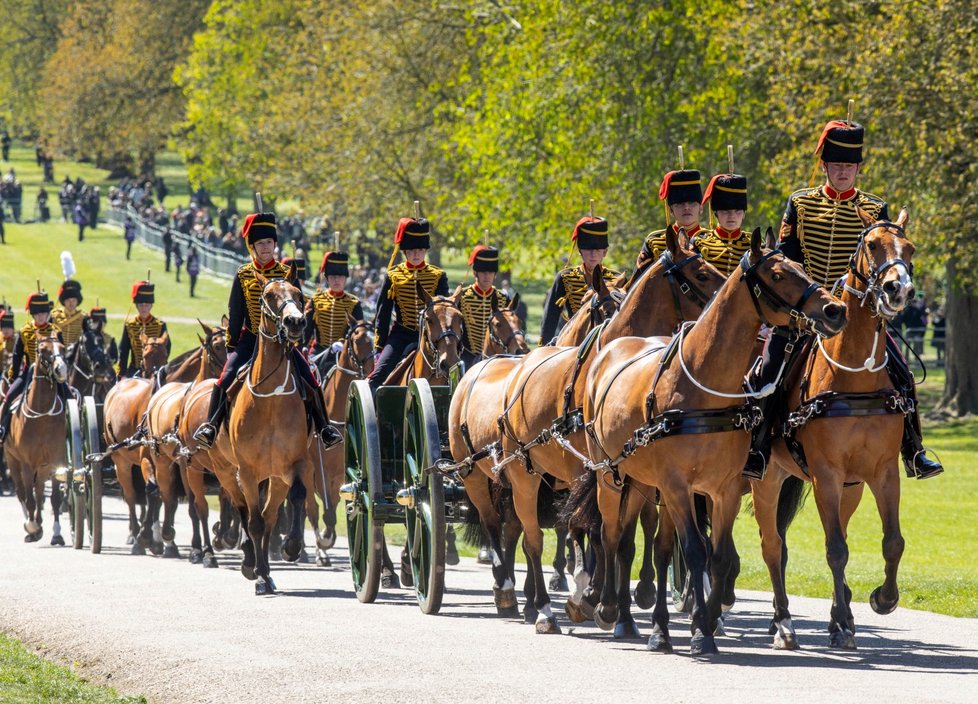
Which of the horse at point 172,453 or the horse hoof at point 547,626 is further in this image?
the horse at point 172,453

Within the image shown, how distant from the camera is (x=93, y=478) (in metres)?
17.9

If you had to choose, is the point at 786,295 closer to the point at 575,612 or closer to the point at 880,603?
the point at 880,603

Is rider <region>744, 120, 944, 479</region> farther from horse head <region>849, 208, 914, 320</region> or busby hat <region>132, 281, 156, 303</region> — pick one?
busby hat <region>132, 281, 156, 303</region>

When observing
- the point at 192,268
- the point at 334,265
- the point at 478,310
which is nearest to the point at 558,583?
the point at 478,310

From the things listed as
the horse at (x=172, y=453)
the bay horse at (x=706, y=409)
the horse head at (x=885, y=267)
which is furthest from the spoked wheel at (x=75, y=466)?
the horse head at (x=885, y=267)

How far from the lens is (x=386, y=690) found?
8469mm

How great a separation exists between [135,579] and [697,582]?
6.56 m

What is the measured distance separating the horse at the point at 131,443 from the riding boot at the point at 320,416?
13.6 ft

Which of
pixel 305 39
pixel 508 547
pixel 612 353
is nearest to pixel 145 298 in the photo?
pixel 508 547

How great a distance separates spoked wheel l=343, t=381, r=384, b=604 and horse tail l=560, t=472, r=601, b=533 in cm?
205

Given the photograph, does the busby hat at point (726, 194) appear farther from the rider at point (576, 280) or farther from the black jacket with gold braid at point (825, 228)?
the rider at point (576, 280)

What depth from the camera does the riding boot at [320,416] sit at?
14.2 metres

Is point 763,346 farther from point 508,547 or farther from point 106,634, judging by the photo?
point 106,634

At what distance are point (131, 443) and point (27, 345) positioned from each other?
4276 mm
